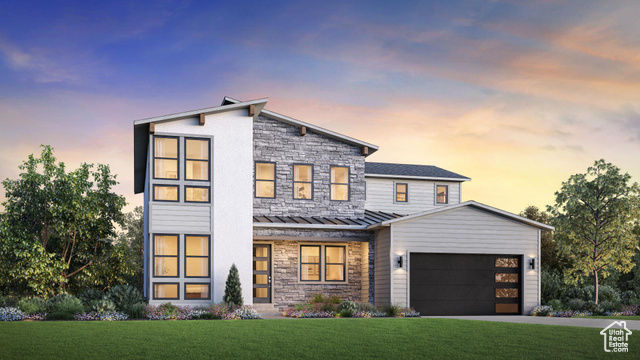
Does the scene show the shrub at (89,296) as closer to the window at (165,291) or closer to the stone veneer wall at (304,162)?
the window at (165,291)

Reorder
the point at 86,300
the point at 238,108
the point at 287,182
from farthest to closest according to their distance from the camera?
the point at 287,182
the point at 238,108
the point at 86,300

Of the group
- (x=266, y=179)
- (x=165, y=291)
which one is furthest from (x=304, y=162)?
(x=165, y=291)

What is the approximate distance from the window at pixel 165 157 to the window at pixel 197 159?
0.38 metres

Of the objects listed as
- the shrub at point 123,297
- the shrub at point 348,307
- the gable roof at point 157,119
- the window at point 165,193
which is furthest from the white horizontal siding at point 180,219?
the shrub at point 348,307

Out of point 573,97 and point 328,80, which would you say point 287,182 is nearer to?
point 328,80

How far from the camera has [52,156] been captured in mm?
21625

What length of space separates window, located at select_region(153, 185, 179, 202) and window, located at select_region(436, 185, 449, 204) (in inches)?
569

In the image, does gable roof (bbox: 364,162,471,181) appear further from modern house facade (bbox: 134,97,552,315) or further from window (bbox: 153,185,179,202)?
window (bbox: 153,185,179,202)

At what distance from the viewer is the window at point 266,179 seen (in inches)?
861

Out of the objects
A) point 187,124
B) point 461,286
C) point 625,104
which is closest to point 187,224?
point 187,124

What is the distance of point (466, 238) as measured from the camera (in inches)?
827

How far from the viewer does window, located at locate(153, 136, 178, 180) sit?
19.5 meters

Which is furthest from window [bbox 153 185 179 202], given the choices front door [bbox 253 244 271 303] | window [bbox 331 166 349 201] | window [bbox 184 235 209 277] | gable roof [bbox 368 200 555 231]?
gable roof [bbox 368 200 555 231]

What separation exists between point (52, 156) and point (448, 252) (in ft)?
49.2
